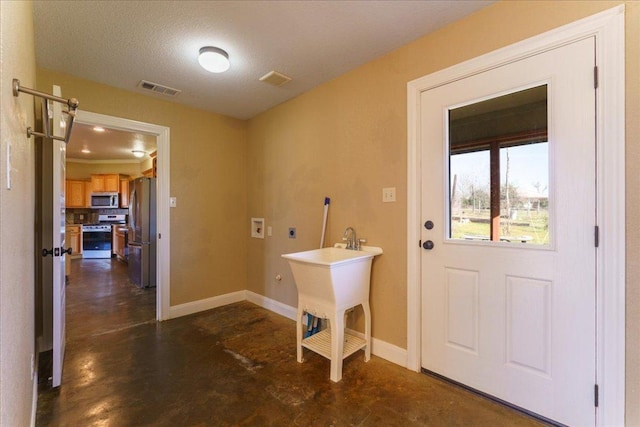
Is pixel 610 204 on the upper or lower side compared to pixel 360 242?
upper

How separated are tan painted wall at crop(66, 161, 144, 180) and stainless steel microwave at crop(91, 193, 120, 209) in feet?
2.12

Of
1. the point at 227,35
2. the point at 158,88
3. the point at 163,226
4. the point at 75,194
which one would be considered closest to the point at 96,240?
the point at 75,194

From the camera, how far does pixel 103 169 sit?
7.45 meters

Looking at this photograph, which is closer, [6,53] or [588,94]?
[6,53]

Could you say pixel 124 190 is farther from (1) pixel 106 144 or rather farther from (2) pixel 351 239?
(2) pixel 351 239

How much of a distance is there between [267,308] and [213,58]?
8.91 ft

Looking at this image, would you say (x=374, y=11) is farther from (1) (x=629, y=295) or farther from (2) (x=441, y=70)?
(1) (x=629, y=295)

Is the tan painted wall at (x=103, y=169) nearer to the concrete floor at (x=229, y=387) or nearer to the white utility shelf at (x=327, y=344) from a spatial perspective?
the concrete floor at (x=229, y=387)

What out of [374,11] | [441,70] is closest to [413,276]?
[441,70]

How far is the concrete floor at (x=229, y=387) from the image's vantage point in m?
1.64

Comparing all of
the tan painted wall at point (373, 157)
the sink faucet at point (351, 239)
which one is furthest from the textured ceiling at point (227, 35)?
the sink faucet at point (351, 239)

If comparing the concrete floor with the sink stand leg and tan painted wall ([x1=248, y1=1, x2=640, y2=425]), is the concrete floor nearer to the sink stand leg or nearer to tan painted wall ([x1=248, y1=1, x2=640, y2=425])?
the sink stand leg

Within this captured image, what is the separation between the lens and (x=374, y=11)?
1.81m

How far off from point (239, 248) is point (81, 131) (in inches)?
133
